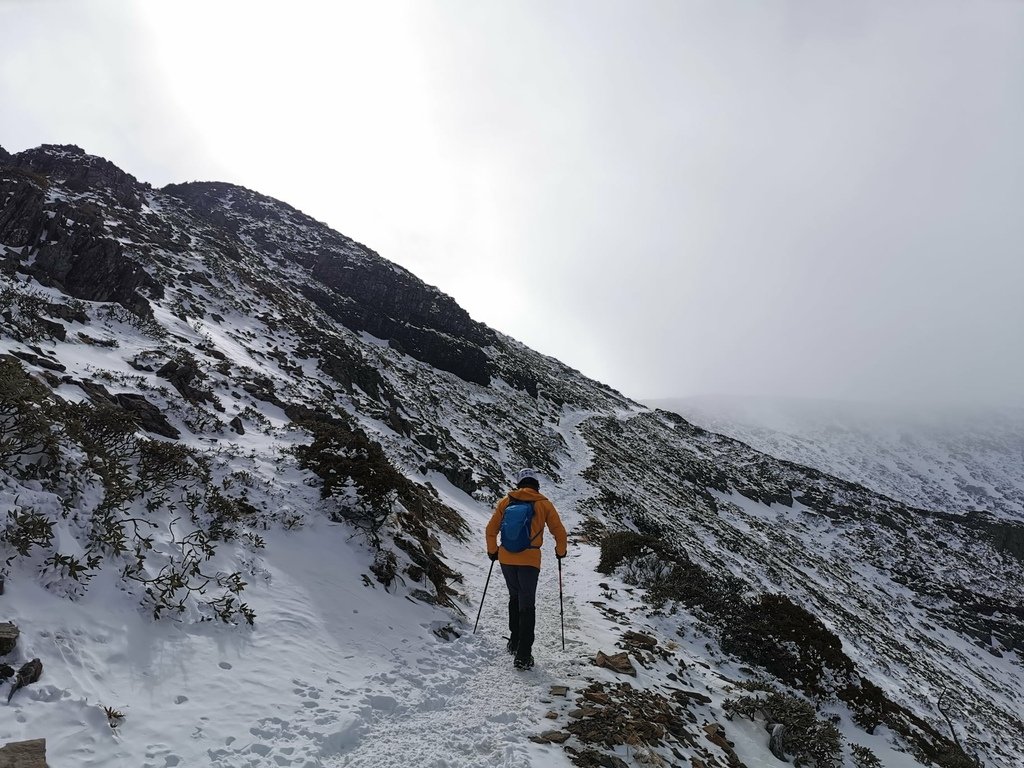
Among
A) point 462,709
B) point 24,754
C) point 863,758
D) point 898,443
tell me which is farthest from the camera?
point 898,443

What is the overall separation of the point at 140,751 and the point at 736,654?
1084cm

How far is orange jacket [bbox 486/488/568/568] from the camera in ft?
22.9

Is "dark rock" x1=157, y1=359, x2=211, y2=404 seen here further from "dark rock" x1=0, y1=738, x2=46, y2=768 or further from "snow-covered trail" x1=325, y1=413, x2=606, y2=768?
"dark rock" x1=0, y1=738, x2=46, y2=768

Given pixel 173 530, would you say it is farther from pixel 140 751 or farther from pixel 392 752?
pixel 392 752

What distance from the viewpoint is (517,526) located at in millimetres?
7070

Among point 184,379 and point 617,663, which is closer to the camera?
point 617,663

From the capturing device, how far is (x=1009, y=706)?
984 inches

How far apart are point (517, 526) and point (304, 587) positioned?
3272 mm

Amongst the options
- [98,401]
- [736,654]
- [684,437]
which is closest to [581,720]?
[736,654]

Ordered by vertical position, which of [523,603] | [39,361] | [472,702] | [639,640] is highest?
[39,361]

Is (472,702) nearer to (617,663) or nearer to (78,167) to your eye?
(617,663)

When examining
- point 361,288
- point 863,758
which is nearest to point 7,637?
point 863,758

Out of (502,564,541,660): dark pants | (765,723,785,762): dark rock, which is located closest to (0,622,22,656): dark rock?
(502,564,541,660): dark pants

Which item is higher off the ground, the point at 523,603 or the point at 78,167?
the point at 78,167
